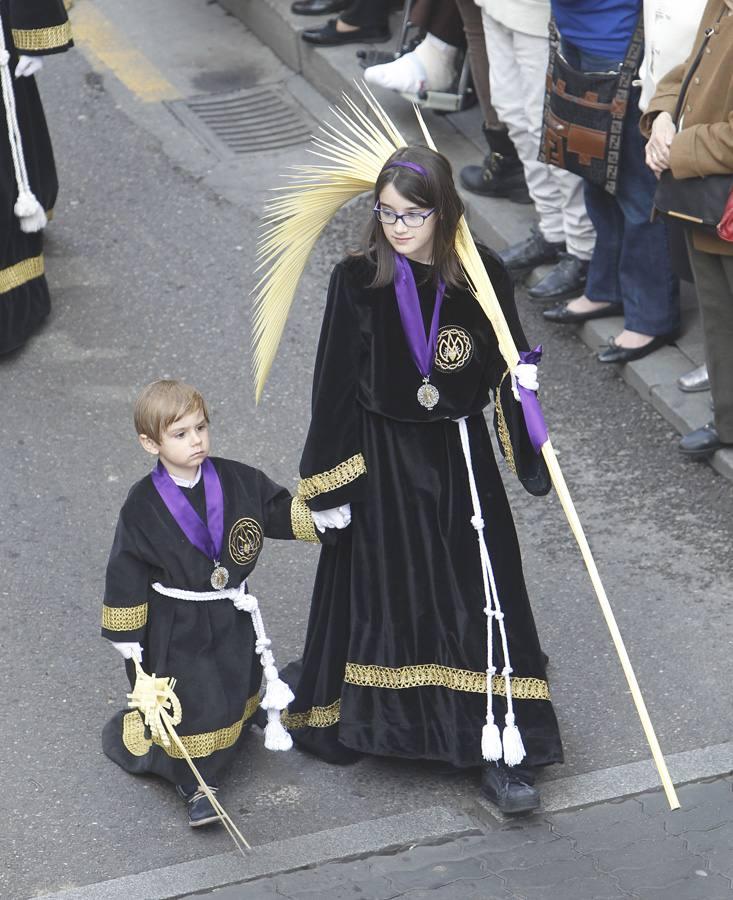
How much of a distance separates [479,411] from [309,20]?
5162 mm

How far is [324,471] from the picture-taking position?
421cm

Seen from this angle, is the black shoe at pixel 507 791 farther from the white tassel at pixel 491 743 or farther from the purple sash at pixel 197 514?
the purple sash at pixel 197 514

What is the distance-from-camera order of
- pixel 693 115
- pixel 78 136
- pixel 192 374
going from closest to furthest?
pixel 693 115 → pixel 192 374 → pixel 78 136

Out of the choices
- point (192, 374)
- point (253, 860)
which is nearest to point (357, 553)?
point (253, 860)

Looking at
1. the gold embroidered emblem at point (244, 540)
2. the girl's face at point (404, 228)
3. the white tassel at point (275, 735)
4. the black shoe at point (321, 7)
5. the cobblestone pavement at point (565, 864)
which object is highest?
the girl's face at point (404, 228)

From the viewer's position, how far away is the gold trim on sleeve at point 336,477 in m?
4.21

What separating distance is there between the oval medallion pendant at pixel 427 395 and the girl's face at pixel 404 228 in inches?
13.9

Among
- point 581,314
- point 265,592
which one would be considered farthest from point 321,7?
point 265,592

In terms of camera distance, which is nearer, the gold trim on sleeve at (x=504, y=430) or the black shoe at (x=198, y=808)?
the gold trim on sleeve at (x=504, y=430)

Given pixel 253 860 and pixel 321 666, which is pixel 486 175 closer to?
pixel 321 666

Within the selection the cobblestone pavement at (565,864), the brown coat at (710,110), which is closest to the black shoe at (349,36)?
the brown coat at (710,110)

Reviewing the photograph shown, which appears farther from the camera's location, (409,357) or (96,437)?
(96,437)

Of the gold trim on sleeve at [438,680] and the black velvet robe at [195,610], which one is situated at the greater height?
the black velvet robe at [195,610]

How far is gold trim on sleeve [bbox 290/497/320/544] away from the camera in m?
4.33
